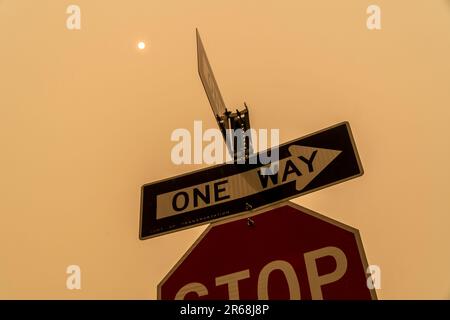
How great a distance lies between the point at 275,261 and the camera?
0.70 meters

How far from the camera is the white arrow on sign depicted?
828mm

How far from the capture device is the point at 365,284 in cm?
62

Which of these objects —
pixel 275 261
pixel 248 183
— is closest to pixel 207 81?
pixel 248 183

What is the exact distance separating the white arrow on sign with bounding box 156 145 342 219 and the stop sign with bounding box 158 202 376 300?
2.9 inches

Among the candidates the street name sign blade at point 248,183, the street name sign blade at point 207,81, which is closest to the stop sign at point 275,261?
the street name sign blade at point 248,183

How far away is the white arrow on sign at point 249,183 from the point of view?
0.83 m

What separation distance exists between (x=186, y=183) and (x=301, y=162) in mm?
299

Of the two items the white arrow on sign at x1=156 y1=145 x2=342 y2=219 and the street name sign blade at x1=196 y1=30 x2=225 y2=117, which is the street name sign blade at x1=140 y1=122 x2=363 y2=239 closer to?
the white arrow on sign at x1=156 y1=145 x2=342 y2=219

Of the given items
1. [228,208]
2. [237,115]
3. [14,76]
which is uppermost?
[14,76]

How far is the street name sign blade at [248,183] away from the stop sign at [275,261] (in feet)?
0.18

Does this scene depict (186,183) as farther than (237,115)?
No

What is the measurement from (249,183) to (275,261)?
212 mm
